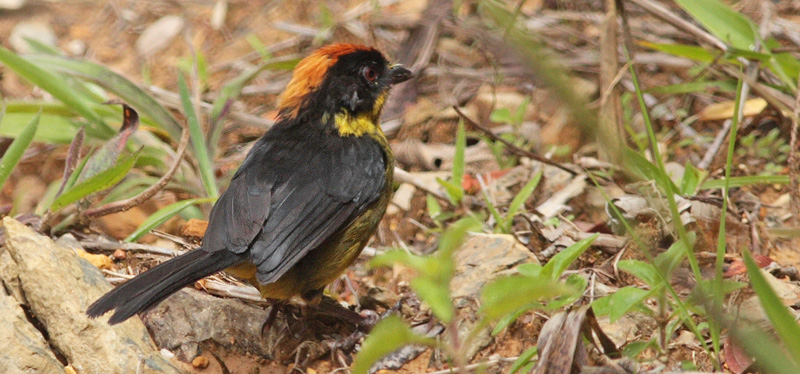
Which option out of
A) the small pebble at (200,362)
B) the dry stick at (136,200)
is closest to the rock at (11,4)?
the dry stick at (136,200)

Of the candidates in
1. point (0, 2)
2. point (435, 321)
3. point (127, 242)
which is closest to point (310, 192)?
point (435, 321)

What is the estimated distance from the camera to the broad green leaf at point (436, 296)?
6.09 feet

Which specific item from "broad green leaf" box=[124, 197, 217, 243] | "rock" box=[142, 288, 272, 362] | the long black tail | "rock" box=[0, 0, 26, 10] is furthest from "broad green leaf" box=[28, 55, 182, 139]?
"rock" box=[0, 0, 26, 10]

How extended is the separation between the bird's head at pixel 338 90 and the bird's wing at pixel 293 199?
6.8 inches

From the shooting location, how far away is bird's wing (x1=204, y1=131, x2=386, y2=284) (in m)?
3.08

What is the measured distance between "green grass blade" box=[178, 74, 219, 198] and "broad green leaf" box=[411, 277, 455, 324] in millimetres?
2353

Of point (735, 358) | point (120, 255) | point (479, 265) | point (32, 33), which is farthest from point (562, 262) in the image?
point (32, 33)

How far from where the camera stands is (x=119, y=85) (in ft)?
15.2

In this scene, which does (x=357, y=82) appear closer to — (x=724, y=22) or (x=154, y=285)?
(x=154, y=285)

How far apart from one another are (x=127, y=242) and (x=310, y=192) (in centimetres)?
107

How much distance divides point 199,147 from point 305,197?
1.17 meters

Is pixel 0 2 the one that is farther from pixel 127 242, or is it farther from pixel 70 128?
pixel 127 242

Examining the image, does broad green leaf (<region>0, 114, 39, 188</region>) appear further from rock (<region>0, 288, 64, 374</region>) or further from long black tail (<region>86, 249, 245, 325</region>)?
long black tail (<region>86, 249, 245, 325</region>)

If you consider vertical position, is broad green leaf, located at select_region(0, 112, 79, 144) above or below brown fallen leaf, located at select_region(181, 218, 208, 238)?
above
